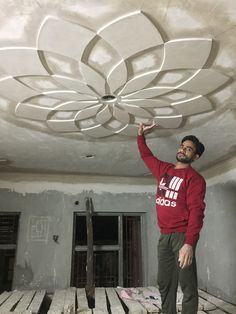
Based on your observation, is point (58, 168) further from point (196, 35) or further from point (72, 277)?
point (196, 35)

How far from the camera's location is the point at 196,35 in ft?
4.93

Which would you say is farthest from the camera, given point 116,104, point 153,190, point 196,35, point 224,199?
point 153,190

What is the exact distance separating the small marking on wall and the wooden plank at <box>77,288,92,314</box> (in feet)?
3.50

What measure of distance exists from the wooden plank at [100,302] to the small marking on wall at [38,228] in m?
1.25

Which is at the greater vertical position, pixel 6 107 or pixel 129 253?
pixel 6 107

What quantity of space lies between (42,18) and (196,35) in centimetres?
80

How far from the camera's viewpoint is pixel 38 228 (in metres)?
4.66

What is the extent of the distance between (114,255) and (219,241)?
6.21 ft

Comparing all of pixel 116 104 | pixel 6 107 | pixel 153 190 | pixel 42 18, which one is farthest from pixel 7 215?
pixel 42 18

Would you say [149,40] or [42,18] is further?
[149,40]

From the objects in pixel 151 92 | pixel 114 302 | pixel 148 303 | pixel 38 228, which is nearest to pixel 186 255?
pixel 151 92

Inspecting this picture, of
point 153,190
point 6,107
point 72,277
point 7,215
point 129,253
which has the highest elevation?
point 6,107

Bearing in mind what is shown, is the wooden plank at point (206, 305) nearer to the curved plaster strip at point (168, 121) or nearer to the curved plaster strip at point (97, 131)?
the curved plaster strip at point (168, 121)

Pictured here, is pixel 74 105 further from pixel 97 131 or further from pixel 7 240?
pixel 7 240
